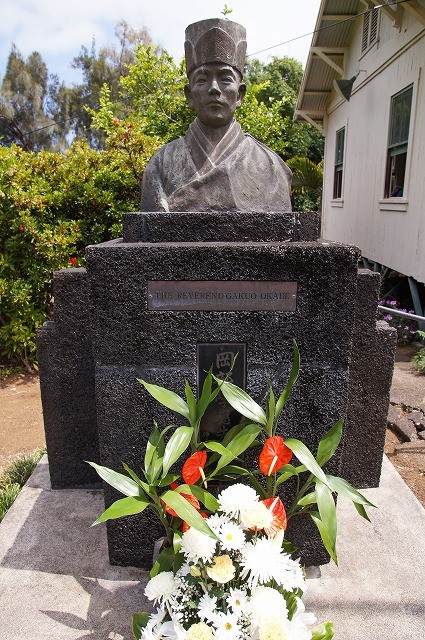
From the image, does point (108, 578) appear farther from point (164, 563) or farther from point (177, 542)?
point (177, 542)

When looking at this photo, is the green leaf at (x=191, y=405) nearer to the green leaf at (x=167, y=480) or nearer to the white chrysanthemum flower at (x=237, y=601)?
the green leaf at (x=167, y=480)

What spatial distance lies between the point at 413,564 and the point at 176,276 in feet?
5.66

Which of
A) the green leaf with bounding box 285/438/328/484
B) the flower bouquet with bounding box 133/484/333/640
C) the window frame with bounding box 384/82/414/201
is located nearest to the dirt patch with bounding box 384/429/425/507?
the green leaf with bounding box 285/438/328/484

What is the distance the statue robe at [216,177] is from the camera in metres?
2.42

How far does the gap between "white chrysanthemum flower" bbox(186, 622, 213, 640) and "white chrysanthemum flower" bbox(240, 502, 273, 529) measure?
0.31 metres

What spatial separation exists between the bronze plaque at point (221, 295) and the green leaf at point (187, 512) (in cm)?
76

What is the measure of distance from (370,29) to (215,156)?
25.2 ft

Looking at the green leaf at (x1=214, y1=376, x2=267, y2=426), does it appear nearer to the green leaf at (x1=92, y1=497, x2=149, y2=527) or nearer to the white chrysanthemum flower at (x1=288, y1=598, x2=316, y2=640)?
the green leaf at (x1=92, y1=497, x2=149, y2=527)

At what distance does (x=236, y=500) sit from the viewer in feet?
5.46

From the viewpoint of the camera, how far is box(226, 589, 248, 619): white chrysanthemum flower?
4.97ft

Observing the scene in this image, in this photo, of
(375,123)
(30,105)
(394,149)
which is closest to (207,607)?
(394,149)

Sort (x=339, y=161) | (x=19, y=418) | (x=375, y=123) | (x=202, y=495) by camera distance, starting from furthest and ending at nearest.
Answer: (x=339, y=161) → (x=375, y=123) → (x=19, y=418) → (x=202, y=495)

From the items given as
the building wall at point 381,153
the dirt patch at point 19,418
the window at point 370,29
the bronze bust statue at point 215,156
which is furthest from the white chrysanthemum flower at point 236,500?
the window at point 370,29

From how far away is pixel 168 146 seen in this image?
2705mm
